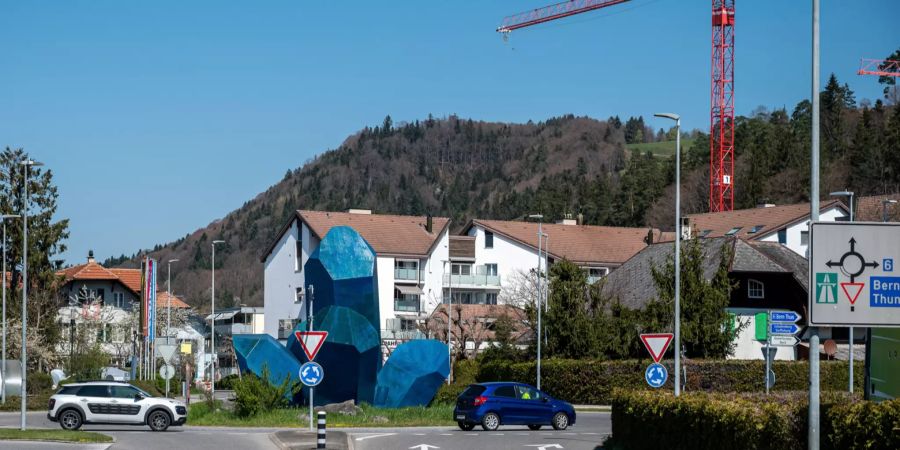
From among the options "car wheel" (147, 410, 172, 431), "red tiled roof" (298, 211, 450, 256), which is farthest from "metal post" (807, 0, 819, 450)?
"red tiled roof" (298, 211, 450, 256)

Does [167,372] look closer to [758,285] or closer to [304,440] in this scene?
[304,440]

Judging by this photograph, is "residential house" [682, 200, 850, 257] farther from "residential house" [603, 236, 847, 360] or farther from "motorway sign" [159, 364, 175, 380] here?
"motorway sign" [159, 364, 175, 380]

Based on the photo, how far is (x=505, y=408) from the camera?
36.6 m

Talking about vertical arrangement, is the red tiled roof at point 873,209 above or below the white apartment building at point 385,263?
above

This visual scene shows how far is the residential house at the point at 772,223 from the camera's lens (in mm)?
86250

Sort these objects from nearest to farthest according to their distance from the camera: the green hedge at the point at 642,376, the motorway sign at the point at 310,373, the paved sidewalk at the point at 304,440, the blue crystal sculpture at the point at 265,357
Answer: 1. the paved sidewalk at the point at 304,440
2. the motorway sign at the point at 310,373
3. the blue crystal sculpture at the point at 265,357
4. the green hedge at the point at 642,376

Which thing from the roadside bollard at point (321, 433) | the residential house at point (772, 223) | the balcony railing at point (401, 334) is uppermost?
the residential house at point (772, 223)

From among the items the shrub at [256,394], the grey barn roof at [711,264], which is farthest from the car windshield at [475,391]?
the grey barn roof at [711,264]

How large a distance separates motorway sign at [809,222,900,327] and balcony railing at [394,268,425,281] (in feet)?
256

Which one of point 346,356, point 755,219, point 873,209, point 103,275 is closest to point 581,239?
point 755,219

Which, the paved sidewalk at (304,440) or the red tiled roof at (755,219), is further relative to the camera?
the red tiled roof at (755,219)

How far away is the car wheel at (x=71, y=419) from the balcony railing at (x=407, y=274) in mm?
55452

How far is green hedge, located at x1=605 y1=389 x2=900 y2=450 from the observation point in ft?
45.9

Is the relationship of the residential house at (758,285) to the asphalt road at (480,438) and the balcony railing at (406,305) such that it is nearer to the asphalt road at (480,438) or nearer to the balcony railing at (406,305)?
the asphalt road at (480,438)
